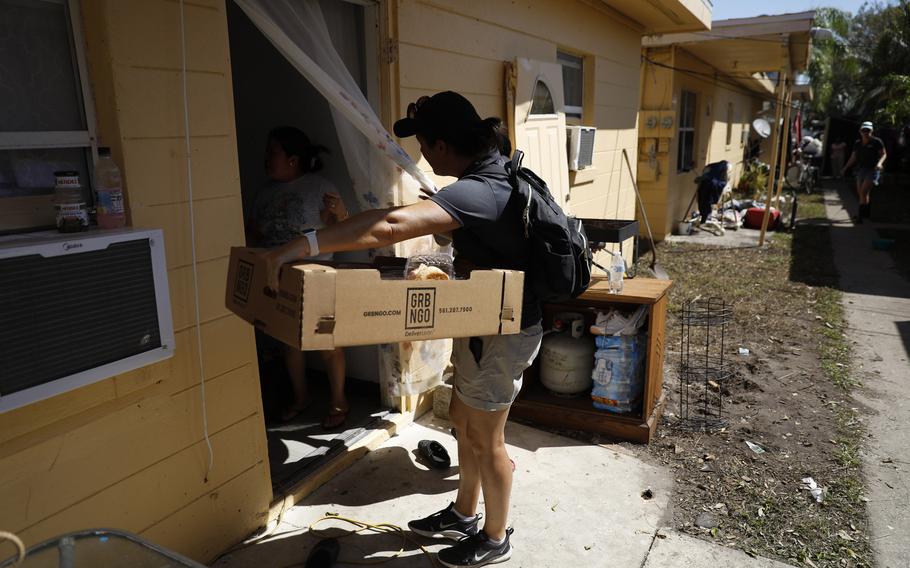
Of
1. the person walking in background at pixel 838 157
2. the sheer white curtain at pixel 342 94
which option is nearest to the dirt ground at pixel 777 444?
the sheer white curtain at pixel 342 94

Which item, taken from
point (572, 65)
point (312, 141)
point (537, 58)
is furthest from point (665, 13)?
point (312, 141)

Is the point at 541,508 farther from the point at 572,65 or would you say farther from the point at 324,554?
the point at 572,65

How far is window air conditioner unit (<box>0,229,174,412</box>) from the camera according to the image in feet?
5.62

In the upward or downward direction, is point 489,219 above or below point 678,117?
below

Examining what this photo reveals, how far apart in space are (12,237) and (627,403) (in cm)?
312

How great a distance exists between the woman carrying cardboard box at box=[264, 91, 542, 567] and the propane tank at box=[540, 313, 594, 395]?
133cm

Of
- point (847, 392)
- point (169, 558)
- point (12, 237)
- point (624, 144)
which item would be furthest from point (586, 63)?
point (169, 558)

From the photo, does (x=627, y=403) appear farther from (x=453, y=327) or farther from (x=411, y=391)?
(x=453, y=327)

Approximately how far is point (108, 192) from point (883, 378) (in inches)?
Answer: 207

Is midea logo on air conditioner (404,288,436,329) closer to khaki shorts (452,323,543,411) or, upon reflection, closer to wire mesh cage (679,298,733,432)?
khaki shorts (452,323,543,411)

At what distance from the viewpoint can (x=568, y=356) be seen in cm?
378

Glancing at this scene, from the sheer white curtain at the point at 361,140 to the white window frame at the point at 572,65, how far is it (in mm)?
2925

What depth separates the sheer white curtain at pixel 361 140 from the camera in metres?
2.51

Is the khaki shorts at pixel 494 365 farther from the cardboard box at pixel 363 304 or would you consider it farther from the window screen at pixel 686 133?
the window screen at pixel 686 133
